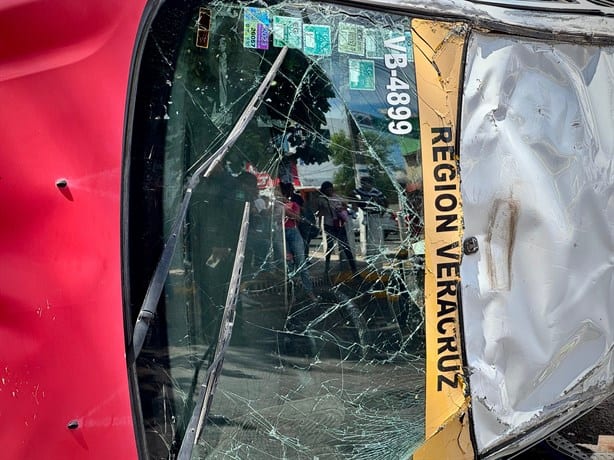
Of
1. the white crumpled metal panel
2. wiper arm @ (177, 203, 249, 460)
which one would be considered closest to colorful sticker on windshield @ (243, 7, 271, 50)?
wiper arm @ (177, 203, 249, 460)

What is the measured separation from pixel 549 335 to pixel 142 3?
178cm

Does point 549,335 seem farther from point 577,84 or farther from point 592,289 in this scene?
point 577,84

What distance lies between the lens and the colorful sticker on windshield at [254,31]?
2.13 m

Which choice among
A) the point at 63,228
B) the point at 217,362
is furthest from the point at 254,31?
the point at 217,362

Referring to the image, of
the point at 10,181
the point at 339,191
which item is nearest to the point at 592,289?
the point at 339,191

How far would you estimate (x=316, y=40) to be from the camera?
2.17m

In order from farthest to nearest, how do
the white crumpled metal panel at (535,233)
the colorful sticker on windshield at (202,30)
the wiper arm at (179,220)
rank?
the white crumpled metal panel at (535,233) → the colorful sticker on windshield at (202,30) → the wiper arm at (179,220)

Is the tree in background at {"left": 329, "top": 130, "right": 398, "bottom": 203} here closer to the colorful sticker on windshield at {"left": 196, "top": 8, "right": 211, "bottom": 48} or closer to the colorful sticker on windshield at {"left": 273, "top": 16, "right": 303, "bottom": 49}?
the colorful sticker on windshield at {"left": 273, "top": 16, "right": 303, "bottom": 49}

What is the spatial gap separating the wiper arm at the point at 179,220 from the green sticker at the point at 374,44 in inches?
10.8

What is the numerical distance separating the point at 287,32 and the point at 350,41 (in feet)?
0.69

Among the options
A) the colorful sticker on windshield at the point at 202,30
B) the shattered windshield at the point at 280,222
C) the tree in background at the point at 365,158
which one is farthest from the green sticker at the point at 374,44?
the colorful sticker on windshield at the point at 202,30

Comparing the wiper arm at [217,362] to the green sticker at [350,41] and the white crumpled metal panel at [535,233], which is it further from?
the white crumpled metal panel at [535,233]

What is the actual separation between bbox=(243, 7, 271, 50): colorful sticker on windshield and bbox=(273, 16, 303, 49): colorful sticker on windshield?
34 millimetres

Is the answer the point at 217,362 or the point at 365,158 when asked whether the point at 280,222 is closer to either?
the point at 365,158
